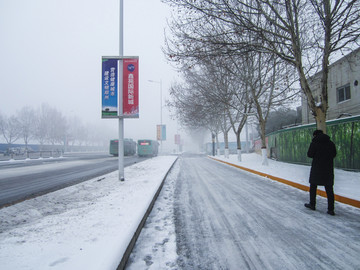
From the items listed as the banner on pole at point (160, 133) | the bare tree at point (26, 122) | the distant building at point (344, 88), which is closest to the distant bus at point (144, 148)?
the banner on pole at point (160, 133)

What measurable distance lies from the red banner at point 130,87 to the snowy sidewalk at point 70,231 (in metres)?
→ 3.59

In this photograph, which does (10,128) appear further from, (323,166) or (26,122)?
(323,166)

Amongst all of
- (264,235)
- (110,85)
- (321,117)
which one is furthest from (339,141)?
(110,85)

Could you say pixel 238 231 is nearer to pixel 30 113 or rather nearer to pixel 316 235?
pixel 316 235

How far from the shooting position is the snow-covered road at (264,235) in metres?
2.32

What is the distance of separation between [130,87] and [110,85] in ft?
2.51

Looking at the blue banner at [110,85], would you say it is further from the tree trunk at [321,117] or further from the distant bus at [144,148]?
the distant bus at [144,148]

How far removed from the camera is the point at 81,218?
132 inches

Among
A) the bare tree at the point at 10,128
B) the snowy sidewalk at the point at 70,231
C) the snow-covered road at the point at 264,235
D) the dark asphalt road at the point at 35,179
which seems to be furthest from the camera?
the bare tree at the point at 10,128

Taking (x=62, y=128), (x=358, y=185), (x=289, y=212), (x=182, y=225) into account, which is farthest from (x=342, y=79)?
(x=62, y=128)

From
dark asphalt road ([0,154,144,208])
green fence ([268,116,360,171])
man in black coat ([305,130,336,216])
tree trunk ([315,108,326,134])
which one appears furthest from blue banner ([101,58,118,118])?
green fence ([268,116,360,171])

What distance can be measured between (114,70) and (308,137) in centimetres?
1152

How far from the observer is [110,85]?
293 inches

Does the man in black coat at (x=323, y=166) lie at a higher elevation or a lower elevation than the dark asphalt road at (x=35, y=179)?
higher
